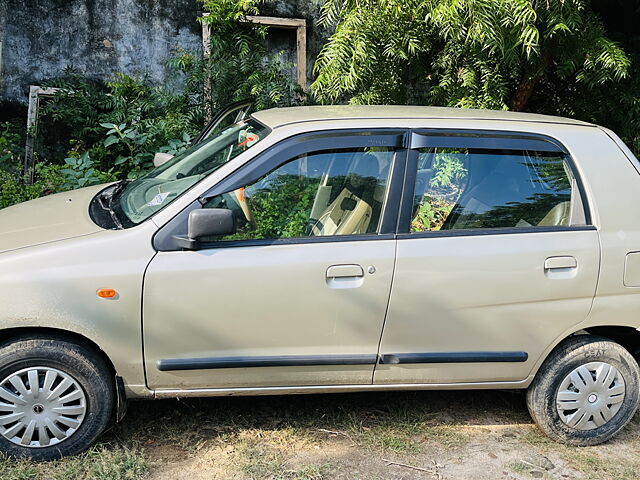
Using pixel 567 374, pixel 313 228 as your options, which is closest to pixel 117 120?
pixel 313 228

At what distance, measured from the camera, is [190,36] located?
26.5 ft

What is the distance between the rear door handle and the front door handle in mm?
966

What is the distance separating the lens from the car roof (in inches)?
131

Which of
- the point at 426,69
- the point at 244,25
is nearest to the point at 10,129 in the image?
the point at 244,25

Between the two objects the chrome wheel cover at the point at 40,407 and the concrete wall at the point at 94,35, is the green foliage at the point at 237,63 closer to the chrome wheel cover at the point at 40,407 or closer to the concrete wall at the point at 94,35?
the concrete wall at the point at 94,35

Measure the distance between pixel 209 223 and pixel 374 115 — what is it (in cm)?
109

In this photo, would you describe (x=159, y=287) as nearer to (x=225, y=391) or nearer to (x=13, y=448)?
(x=225, y=391)

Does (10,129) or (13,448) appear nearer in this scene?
(13,448)

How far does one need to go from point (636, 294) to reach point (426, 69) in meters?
3.92

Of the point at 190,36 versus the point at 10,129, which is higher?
the point at 190,36

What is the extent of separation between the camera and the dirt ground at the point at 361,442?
10.6ft

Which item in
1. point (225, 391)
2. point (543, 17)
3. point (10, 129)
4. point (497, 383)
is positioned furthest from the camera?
point (10, 129)

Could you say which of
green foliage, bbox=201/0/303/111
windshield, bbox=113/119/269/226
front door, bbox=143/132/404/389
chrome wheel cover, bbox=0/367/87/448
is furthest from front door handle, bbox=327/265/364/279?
green foliage, bbox=201/0/303/111

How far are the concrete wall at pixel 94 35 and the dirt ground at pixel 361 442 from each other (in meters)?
5.51
